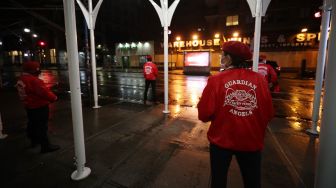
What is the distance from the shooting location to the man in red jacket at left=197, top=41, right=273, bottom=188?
201 cm

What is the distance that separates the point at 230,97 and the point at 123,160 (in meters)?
2.81

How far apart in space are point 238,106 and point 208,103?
29 centimetres

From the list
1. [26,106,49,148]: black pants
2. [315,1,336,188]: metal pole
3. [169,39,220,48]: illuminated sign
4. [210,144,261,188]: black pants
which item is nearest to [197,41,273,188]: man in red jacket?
[210,144,261,188]: black pants

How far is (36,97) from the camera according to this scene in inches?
158

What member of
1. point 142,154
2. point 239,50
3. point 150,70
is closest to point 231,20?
point 150,70

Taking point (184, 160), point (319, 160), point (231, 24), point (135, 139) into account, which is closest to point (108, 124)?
point (135, 139)

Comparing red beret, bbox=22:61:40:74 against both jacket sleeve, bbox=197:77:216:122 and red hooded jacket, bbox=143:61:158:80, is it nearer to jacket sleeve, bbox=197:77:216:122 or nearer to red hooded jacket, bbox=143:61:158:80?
jacket sleeve, bbox=197:77:216:122

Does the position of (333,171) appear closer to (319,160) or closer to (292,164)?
(319,160)

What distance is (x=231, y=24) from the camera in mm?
34750

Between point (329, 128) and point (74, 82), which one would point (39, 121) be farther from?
point (329, 128)

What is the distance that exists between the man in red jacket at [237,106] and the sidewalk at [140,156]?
1.49 metres

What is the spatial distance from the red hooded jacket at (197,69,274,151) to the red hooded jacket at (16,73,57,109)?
341 centimetres

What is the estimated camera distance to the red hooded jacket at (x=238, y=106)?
2.00 meters

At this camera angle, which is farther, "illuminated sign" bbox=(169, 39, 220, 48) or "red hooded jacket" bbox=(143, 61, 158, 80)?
"illuminated sign" bbox=(169, 39, 220, 48)
